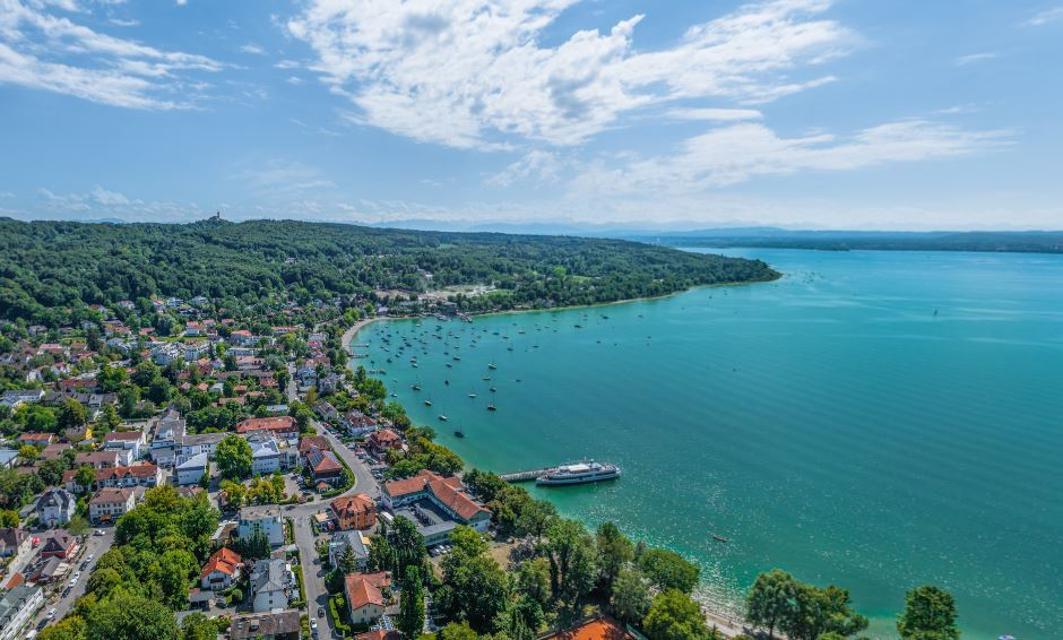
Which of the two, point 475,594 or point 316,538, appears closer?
point 475,594

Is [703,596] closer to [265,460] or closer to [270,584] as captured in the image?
[270,584]

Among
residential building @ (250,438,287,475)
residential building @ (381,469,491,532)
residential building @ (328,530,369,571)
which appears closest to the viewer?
residential building @ (328,530,369,571)

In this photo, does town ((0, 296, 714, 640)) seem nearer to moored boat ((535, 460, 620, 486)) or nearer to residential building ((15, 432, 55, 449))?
residential building ((15, 432, 55, 449))

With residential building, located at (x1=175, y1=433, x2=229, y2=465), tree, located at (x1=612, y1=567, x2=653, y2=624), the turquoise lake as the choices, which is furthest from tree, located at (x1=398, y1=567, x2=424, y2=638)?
residential building, located at (x1=175, y1=433, x2=229, y2=465)

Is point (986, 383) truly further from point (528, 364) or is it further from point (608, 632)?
point (608, 632)

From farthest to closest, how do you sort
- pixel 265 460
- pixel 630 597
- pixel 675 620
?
pixel 265 460 → pixel 630 597 → pixel 675 620

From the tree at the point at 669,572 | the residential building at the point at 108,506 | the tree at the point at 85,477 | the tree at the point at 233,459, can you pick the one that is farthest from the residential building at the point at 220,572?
the tree at the point at 669,572

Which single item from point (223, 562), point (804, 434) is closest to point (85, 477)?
point (223, 562)
